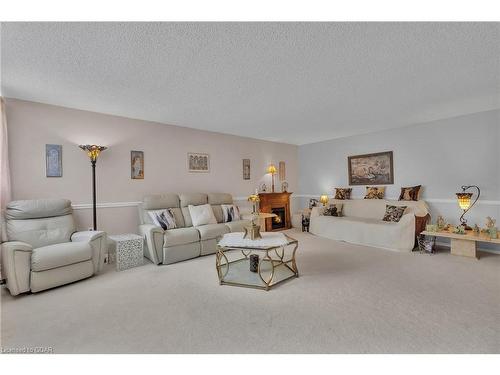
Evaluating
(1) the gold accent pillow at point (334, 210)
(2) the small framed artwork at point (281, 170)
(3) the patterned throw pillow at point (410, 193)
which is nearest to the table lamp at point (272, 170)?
(2) the small framed artwork at point (281, 170)

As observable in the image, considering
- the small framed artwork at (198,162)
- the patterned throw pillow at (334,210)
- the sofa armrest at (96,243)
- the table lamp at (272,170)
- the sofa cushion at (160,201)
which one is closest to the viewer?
the sofa armrest at (96,243)

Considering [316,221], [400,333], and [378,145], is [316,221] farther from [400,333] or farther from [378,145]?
[400,333]

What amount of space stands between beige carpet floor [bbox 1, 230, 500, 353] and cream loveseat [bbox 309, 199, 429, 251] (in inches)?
37.1

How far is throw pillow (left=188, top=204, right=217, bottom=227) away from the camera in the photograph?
428 cm

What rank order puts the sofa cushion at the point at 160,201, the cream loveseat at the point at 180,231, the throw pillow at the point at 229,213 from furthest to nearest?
1. the throw pillow at the point at 229,213
2. the sofa cushion at the point at 160,201
3. the cream loveseat at the point at 180,231

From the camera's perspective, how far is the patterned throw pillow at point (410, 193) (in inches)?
188

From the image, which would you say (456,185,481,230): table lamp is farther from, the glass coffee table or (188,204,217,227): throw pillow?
(188,204,217,227): throw pillow

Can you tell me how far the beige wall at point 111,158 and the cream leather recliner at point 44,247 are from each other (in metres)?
0.39

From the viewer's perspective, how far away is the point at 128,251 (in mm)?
3473

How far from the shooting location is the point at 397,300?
7.83 ft

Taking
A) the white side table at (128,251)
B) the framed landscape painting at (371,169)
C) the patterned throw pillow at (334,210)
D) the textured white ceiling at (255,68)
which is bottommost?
the white side table at (128,251)

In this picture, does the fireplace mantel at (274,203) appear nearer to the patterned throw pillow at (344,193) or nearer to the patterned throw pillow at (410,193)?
the patterned throw pillow at (344,193)

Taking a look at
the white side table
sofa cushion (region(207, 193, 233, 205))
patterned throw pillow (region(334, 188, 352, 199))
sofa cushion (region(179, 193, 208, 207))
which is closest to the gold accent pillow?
patterned throw pillow (region(334, 188, 352, 199))

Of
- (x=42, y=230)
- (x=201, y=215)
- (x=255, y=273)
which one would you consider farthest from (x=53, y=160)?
(x=255, y=273)
